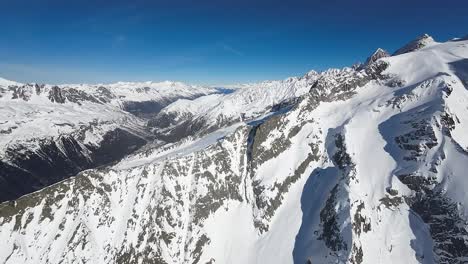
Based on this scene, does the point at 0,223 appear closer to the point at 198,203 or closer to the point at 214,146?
the point at 198,203

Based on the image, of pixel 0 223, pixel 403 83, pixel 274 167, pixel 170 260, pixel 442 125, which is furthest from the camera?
pixel 403 83

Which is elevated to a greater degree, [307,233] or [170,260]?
[307,233]

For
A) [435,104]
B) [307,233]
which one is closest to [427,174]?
[435,104]

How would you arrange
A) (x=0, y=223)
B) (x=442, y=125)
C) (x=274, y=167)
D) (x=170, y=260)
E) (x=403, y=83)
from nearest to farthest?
(x=0, y=223), (x=170, y=260), (x=442, y=125), (x=274, y=167), (x=403, y=83)

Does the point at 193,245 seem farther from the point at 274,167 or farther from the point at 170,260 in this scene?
the point at 274,167

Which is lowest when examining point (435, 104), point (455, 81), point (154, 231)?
point (154, 231)

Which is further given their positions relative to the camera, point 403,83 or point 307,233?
point 403,83

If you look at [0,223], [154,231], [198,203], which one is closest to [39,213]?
[0,223]
